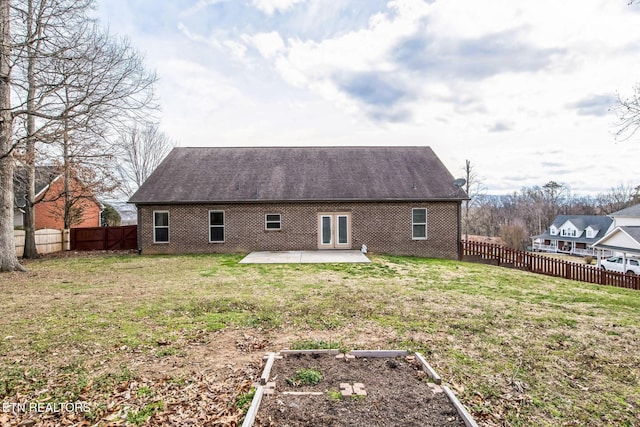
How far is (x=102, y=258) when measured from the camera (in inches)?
591

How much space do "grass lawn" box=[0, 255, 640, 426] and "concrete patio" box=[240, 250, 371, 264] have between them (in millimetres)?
3378

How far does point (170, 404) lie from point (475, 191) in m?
40.4

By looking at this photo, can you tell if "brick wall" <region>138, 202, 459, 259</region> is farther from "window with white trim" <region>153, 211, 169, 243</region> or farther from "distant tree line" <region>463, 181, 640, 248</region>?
"distant tree line" <region>463, 181, 640, 248</region>

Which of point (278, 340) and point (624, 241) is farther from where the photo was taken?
point (624, 241)

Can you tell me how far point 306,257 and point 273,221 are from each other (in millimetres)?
3148

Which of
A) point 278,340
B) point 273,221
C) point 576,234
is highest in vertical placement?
point 273,221

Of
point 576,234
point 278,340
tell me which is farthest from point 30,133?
point 576,234

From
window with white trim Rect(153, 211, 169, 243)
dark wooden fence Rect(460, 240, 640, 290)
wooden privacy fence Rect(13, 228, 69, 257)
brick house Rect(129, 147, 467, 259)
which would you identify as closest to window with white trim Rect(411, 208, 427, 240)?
brick house Rect(129, 147, 467, 259)

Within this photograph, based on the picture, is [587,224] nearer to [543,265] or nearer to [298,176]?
[543,265]

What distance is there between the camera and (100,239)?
63.0 ft

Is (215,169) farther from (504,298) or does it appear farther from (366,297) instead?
(504,298)

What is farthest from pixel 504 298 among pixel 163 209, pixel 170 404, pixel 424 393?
pixel 163 209

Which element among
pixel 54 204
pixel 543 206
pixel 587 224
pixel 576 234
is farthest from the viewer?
pixel 543 206

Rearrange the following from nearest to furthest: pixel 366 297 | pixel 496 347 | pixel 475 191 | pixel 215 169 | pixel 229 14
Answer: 1. pixel 496 347
2. pixel 366 297
3. pixel 229 14
4. pixel 215 169
5. pixel 475 191
